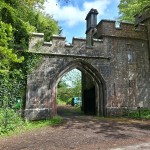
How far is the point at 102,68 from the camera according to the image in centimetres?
1395

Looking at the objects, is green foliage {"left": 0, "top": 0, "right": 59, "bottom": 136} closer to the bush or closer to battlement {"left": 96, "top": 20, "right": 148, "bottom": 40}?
the bush

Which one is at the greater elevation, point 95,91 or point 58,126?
point 95,91

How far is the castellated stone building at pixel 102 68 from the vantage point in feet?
41.2

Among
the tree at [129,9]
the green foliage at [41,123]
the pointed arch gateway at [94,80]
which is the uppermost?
the tree at [129,9]

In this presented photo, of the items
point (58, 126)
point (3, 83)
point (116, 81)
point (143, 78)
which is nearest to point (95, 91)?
point (116, 81)

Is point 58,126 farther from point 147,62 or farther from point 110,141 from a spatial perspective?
point 147,62

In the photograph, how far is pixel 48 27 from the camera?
75.6 feet

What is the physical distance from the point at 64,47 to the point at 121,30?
4383mm

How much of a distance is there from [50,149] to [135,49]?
34.6 ft

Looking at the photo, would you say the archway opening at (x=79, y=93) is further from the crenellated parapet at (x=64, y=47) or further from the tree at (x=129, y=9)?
the tree at (x=129, y=9)

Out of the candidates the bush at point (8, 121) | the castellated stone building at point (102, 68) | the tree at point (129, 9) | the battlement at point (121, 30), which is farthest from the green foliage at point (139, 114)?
the tree at point (129, 9)

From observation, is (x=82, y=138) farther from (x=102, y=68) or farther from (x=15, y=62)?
(x=102, y=68)

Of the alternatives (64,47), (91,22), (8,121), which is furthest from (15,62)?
(91,22)

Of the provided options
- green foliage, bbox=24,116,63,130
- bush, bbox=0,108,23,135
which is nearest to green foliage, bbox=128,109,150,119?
green foliage, bbox=24,116,63,130
